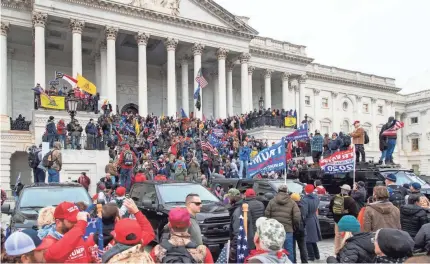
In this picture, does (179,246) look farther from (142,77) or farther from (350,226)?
(142,77)

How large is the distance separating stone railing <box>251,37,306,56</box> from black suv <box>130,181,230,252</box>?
36212 mm

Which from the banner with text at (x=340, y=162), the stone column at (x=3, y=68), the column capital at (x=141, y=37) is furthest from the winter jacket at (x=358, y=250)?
the column capital at (x=141, y=37)

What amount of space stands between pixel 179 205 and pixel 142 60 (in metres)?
26.0

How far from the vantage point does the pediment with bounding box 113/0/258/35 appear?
35.0m

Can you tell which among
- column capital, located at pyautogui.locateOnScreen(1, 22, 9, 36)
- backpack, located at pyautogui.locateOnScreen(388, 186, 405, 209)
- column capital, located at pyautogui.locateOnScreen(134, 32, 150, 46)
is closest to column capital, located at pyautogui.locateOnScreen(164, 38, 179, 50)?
column capital, located at pyautogui.locateOnScreen(134, 32, 150, 46)

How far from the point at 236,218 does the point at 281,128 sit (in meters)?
27.1

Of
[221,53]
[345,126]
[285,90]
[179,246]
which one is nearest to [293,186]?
[179,246]

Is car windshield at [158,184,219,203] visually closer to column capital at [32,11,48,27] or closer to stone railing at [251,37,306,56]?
column capital at [32,11,48,27]

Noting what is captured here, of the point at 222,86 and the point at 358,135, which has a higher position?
the point at 222,86

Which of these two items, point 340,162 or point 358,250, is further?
point 340,162

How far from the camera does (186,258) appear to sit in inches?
→ 148

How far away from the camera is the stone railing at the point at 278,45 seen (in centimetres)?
4548

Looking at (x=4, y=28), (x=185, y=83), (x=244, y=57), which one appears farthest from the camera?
(x=244, y=57)

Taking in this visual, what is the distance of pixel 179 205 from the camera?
30.9 feet
